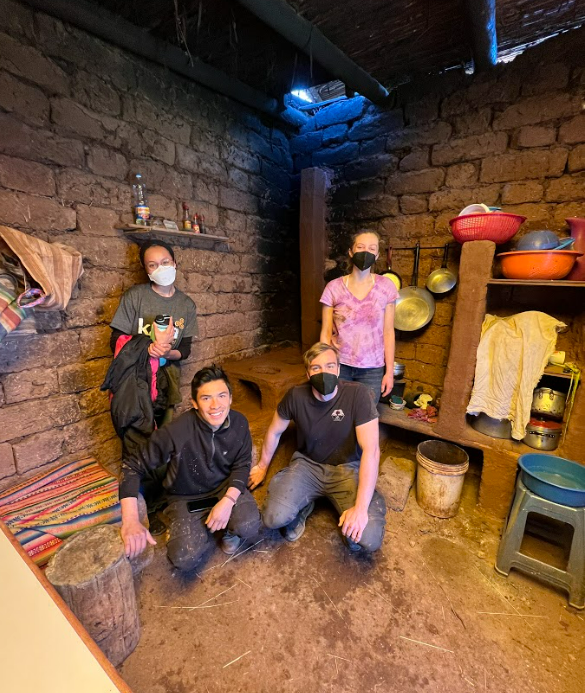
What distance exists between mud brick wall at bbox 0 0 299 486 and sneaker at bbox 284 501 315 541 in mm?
1462

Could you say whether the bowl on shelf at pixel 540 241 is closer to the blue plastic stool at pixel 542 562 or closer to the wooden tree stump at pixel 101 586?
the blue plastic stool at pixel 542 562

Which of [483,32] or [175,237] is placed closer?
[483,32]

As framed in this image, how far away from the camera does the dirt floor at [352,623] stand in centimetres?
144

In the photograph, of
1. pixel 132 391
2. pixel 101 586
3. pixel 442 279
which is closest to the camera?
pixel 101 586

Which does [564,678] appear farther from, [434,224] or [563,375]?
[434,224]

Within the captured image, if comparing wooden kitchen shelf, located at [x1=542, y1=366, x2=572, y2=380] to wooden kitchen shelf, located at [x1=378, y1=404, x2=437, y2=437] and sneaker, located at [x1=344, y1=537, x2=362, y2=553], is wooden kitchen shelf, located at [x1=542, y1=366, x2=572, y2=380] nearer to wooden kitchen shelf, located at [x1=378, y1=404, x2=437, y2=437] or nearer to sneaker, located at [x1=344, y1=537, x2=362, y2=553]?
wooden kitchen shelf, located at [x1=378, y1=404, x2=437, y2=437]

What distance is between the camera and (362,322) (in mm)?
2432

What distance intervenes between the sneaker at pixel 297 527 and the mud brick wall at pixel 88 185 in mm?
1462

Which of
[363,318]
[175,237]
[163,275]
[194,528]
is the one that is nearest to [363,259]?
[363,318]

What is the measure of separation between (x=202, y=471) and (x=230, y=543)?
514mm

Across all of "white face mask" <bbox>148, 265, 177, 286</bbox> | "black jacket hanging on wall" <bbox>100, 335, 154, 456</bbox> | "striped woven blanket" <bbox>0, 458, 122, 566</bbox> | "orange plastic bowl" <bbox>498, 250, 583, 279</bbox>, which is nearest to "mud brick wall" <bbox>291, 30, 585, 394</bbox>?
"orange plastic bowl" <bbox>498, 250, 583, 279</bbox>

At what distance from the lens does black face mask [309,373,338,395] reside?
1954 mm

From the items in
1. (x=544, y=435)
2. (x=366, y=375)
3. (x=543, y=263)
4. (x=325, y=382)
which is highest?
(x=543, y=263)

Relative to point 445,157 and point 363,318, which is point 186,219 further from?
point 445,157
